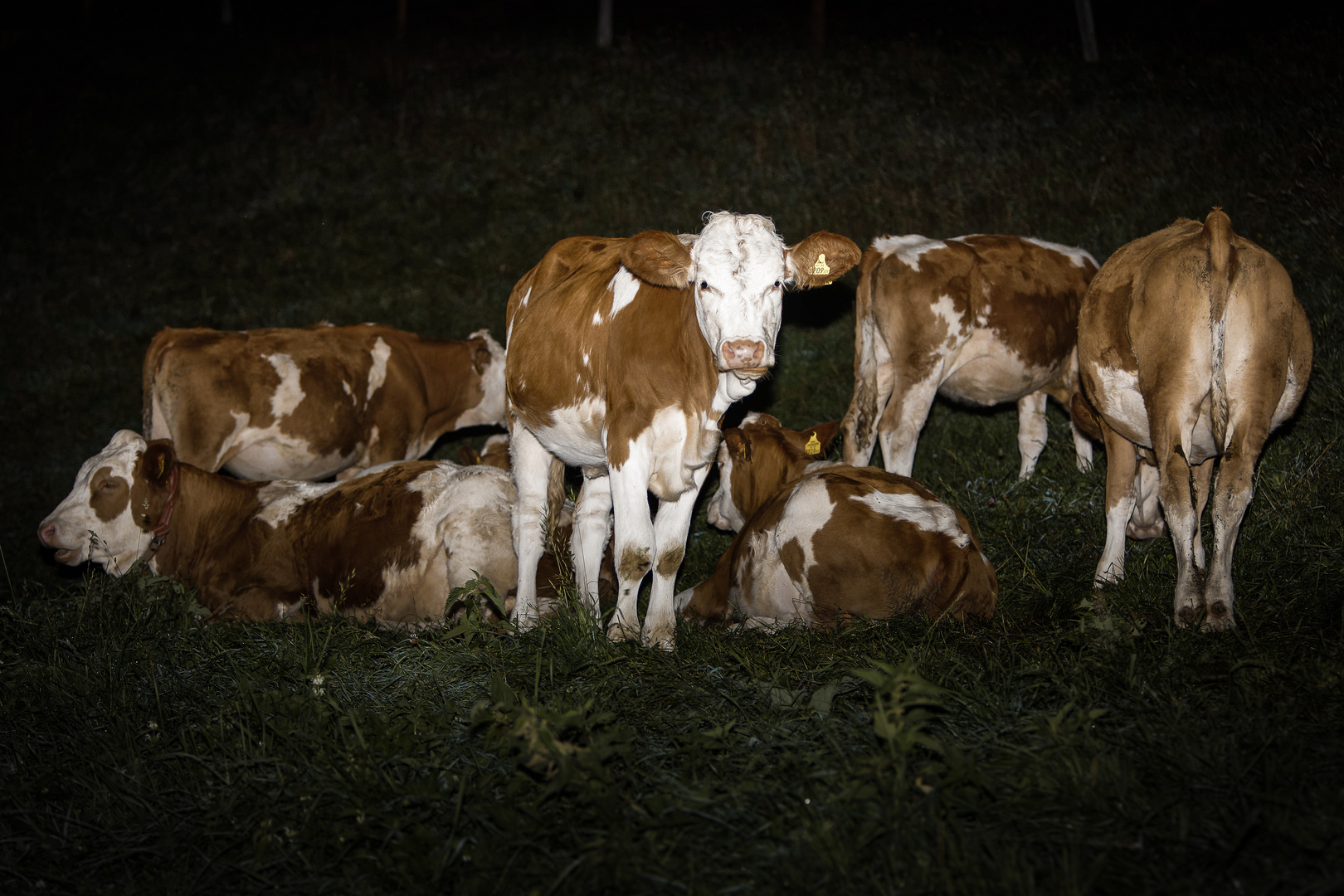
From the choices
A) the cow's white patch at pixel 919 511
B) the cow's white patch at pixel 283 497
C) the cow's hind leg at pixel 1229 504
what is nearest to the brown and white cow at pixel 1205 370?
the cow's hind leg at pixel 1229 504

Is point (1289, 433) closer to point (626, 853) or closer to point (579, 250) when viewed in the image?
point (579, 250)

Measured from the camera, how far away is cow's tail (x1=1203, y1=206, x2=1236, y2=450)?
170 inches

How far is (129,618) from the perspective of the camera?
5.76m

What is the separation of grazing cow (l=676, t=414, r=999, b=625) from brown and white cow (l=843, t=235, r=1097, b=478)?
1.27m

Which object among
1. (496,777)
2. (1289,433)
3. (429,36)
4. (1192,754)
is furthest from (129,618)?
(429,36)

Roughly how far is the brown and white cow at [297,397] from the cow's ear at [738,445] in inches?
116

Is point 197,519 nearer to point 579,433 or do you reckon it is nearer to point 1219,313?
point 579,433

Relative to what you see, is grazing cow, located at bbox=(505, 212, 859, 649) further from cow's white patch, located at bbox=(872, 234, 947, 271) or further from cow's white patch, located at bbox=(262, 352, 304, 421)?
cow's white patch, located at bbox=(262, 352, 304, 421)

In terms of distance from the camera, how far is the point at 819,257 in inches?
192

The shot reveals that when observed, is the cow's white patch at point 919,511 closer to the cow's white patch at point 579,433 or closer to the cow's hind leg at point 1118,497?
the cow's hind leg at point 1118,497

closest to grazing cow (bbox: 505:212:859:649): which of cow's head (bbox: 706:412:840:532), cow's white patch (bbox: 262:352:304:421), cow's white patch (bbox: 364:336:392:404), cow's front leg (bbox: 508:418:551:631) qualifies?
cow's front leg (bbox: 508:418:551:631)

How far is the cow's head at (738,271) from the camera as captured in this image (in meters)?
4.39

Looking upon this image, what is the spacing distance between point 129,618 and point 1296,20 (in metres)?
15.7

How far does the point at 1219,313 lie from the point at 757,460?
314 cm
